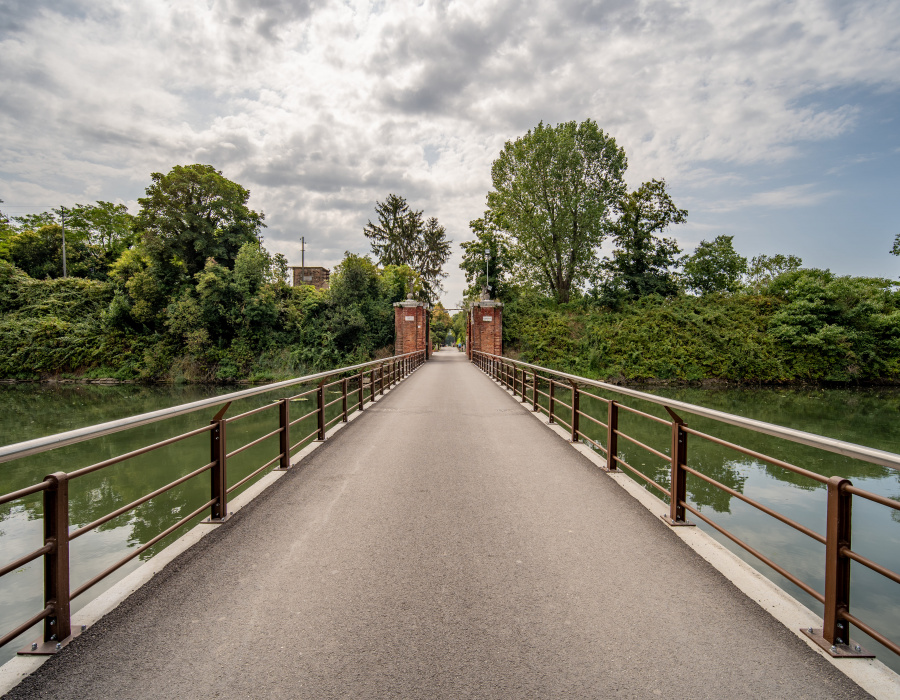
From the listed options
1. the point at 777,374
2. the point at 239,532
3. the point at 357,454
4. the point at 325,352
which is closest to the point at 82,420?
the point at 325,352

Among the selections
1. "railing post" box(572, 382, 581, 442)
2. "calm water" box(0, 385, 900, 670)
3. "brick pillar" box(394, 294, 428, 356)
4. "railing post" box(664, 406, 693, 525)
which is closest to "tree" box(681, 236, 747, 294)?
"calm water" box(0, 385, 900, 670)

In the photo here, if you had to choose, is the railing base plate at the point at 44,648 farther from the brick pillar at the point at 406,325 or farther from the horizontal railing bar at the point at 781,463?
the brick pillar at the point at 406,325

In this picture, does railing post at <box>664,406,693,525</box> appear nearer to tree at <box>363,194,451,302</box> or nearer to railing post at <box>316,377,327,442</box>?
railing post at <box>316,377,327,442</box>

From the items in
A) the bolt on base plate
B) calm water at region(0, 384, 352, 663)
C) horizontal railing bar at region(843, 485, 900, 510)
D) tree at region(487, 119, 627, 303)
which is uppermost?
tree at region(487, 119, 627, 303)

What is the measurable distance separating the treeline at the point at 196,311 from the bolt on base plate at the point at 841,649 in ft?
95.7

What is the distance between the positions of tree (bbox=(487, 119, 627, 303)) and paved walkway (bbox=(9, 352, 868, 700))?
Answer: 107 feet

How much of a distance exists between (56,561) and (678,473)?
3894mm

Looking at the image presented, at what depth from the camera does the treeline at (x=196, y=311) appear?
99.0ft

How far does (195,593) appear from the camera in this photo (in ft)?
8.75

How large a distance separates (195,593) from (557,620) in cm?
202

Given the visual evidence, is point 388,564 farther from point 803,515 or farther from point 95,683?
point 803,515

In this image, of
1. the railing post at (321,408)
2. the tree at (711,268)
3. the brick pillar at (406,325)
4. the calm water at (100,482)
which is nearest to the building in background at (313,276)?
the brick pillar at (406,325)

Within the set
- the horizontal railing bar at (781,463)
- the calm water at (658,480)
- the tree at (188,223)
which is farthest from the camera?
the tree at (188,223)

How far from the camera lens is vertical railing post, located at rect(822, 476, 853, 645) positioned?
2088 millimetres
